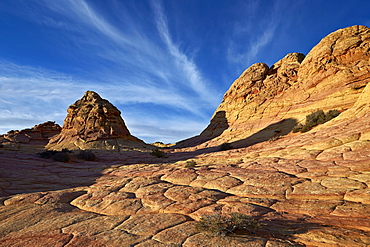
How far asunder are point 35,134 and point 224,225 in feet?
243

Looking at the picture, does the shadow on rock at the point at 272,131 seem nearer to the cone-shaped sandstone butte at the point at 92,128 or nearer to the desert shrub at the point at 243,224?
the cone-shaped sandstone butte at the point at 92,128

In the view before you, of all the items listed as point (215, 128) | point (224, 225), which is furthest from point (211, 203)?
point (215, 128)

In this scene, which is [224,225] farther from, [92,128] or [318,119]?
[92,128]

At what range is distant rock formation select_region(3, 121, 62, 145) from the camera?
58.1 m

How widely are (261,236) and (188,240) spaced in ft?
6.45

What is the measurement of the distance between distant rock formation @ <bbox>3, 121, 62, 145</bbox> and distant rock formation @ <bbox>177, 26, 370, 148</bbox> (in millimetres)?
46847

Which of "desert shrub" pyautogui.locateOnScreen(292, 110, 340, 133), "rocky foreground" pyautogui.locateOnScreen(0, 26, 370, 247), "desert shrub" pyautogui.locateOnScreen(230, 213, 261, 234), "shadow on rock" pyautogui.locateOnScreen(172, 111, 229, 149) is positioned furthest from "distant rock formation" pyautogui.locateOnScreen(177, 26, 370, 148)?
"desert shrub" pyautogui.locateOnScreen(230, 213, 261, 234)

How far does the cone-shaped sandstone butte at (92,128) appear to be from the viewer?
160 feet

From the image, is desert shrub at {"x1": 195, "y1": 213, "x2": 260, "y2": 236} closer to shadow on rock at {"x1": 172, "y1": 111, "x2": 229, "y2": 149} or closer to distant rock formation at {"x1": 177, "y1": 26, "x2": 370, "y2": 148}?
distant rock formation at {"x1": 177, "y1": 26, "x2": 370, "y2": 148}

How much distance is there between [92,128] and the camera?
2093 inches

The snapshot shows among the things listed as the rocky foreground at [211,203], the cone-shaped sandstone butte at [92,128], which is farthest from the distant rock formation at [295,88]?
the cone-shaped sandstone butte at [92,128]

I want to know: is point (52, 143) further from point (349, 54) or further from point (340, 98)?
point (349, 54)

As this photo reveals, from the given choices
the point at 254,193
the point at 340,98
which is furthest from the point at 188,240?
the point at 340,98

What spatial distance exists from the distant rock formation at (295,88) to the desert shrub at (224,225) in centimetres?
3052
